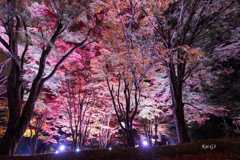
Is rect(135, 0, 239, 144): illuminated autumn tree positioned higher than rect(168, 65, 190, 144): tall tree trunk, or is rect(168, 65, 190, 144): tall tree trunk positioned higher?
rect(135, 0, 239, 144): illuminated autumn tree

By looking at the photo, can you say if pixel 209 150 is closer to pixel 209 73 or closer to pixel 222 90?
pixel 209 73

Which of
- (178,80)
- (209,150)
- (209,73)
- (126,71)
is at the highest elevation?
(209,73)

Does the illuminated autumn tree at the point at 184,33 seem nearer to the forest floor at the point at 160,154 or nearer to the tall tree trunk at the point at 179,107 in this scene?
the tall tree trunk at the point at 179,107

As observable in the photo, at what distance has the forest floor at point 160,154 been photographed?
3.23m

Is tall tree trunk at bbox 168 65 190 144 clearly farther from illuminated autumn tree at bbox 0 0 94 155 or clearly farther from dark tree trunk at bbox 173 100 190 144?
illuminated autumn tree at bbox 0 0 94 155

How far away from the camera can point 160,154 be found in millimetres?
3662

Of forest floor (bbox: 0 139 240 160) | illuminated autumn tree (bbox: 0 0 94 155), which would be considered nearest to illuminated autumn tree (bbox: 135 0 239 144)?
forest floor (bbox: 0 139 240 160)

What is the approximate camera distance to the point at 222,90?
360 inches

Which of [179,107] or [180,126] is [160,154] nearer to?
[180,126]

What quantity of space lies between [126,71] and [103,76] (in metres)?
1.35

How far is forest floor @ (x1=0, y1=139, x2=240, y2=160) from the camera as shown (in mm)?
3230

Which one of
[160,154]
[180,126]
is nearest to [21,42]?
[160,154]

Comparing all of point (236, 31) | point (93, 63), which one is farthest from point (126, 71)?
point (236, 31)

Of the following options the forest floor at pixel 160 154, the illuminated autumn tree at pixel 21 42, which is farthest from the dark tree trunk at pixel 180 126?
the illuminated autumn tree at pixel 21 42
